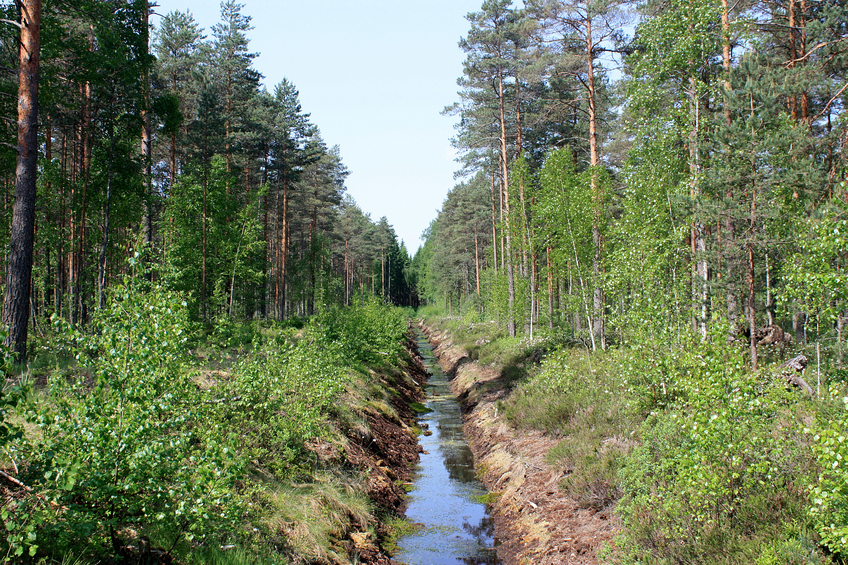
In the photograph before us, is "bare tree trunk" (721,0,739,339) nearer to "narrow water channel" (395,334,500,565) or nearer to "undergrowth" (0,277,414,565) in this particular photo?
"narrow water channel" (395,334,500,565)

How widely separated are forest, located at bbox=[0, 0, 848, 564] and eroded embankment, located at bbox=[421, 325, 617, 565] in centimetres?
42

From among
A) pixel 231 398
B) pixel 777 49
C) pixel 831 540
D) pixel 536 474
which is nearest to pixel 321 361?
pixel 231 398

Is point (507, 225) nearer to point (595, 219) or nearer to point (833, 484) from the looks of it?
point (595, 219)

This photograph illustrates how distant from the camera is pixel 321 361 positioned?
38.9 ft

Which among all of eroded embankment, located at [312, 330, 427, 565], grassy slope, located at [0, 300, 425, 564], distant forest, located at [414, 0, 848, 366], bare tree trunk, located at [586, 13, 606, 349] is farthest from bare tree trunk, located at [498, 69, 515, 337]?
grassy slope, located at [0, 300, 425, 564]

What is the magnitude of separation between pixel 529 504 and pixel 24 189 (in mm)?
11070

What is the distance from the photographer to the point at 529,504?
10055mm

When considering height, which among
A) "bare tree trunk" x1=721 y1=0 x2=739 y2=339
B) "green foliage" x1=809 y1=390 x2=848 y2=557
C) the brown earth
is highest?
"bare tree trunk" x1=721 y1=0 x2=739 y2=339

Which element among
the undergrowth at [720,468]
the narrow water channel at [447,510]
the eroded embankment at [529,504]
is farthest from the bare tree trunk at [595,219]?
the undergrowth at [720,468]

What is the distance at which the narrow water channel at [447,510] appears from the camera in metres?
9.16

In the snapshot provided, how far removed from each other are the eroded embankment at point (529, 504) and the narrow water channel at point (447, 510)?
332 millimetres

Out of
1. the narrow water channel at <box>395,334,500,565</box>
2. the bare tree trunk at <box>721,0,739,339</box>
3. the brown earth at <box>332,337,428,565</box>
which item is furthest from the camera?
the bare tree trunk at <box>721,0,739,339</box>

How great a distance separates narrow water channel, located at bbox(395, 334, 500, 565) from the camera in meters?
9.16

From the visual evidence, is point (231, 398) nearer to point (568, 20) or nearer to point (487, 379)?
point (487, 379)
